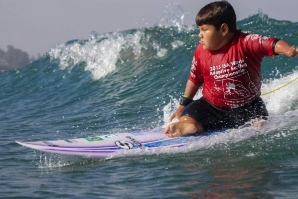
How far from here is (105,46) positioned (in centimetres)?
1661

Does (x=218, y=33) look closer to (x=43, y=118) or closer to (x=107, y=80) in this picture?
(x=43, y=118)

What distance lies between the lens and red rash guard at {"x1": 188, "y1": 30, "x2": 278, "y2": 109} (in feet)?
18.0

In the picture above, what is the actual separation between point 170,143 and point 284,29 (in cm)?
899

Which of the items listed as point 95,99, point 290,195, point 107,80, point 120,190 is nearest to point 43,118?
point 95,99

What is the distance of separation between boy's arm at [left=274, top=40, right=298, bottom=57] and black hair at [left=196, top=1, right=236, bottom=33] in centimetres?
58

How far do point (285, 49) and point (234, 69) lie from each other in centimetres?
65

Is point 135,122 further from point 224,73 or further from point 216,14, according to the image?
point 216,14

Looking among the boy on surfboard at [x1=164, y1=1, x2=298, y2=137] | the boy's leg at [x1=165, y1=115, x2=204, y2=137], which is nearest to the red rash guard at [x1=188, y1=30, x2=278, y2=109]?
the boy on surfboard at [x1=164, y1=1, x2=298, y2=137]

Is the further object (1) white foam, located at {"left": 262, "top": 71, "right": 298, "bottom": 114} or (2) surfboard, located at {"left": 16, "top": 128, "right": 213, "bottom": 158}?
(1) white foam, located at {"left": 262, "top": 71, "right": 298, "bottom": 114}

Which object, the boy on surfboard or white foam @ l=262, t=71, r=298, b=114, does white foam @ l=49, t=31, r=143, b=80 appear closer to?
white foam @ l=262, t=71, r=298, b=114

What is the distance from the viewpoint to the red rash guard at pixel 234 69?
5.50 m

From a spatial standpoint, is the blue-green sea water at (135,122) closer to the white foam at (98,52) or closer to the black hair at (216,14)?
the white foam at (98,52)

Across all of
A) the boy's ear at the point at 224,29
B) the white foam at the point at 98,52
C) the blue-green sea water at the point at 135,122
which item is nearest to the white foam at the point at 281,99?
the blue-green sea water at the point at 135,122

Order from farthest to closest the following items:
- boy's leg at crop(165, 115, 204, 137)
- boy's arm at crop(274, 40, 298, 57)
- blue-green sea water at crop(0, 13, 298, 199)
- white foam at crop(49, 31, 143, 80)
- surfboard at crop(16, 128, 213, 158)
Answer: white foam at crop(49, 31, 143, 80), boy's leg at crop(165, 115, 204, 137), surfboard at crop(16, 128, 213, 158), boy's arm at crop(274, 40, 298, 57), blue-green sea water at crop(0, 13, 298, 199)
